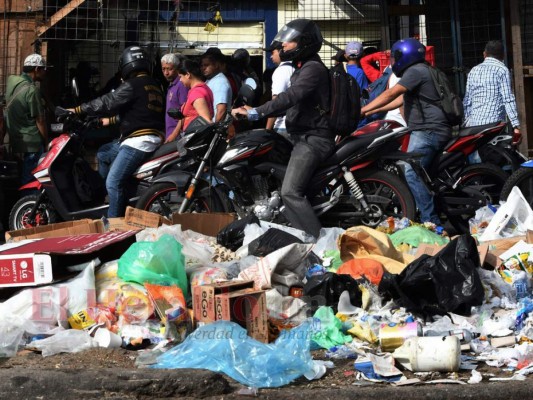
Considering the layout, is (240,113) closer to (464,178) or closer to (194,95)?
(194,95)

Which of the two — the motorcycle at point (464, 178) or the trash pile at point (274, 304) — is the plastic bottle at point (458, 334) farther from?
the motorcycle at point (464, 178)

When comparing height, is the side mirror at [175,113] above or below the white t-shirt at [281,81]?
below

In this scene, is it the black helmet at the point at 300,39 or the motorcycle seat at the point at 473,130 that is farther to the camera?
the motorcycle seat at the point at 473,130

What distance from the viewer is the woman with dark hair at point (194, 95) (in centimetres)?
1013

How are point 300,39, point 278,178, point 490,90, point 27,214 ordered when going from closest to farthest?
point 300,39
point 278,178
point 27,214
point 490,90

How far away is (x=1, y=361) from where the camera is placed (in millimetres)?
5934

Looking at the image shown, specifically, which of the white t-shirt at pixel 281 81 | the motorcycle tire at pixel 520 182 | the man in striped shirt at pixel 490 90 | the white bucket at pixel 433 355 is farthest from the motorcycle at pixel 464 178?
the white bucket at pixel 433 355

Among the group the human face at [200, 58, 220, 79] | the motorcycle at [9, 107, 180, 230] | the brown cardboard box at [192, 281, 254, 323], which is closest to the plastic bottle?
the brown cardboard box at [192, 281, 254, 323]

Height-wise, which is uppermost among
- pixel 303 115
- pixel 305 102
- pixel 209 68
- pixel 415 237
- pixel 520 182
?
pixel 209 68

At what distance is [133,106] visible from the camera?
9.85m

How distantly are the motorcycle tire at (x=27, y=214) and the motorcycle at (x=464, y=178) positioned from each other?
3.51 meters

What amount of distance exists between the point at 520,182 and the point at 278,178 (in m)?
2.20

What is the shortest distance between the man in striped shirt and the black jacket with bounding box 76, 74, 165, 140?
3199 millimetres

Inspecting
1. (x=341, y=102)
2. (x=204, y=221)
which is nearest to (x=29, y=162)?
(x=204, y=221)
